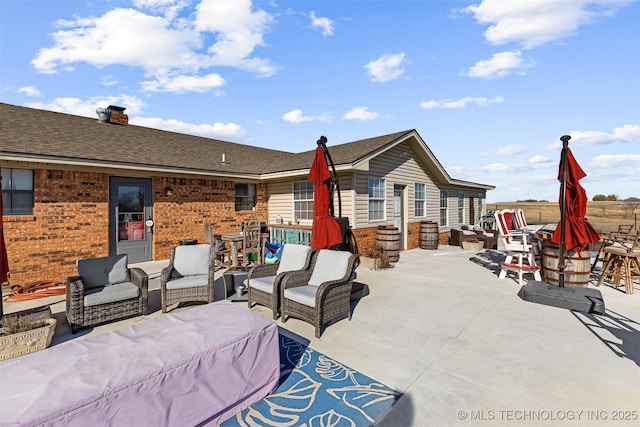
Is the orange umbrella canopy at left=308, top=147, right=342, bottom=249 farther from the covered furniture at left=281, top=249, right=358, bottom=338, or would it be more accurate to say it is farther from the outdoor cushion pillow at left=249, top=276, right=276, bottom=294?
the outdoor cushion pillow at left=249, top=276, right=276, bottom=294

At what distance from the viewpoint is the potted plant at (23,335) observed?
324 centimetres

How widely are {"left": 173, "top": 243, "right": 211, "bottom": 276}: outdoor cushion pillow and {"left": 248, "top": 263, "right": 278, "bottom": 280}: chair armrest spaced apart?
93 centimetres

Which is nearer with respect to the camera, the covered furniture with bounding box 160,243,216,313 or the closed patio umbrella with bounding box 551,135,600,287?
the covered furniture with bounding box 160,243,216,313

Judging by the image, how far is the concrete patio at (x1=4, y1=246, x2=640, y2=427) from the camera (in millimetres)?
2473

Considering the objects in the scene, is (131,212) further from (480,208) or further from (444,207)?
(480,208)

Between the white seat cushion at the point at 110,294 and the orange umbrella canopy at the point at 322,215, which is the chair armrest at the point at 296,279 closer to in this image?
the orange umbrella canopy at the point at 322,215

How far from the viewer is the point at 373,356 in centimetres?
333

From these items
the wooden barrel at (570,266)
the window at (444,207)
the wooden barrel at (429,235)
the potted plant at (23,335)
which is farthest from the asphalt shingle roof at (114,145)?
A: the window at (444,207)

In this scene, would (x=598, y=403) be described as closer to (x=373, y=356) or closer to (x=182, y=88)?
(x=373, y=356)

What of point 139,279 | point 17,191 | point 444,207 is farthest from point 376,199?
point 17,191

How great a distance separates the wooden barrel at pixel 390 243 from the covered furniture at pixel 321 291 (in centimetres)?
411

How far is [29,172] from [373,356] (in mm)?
8519

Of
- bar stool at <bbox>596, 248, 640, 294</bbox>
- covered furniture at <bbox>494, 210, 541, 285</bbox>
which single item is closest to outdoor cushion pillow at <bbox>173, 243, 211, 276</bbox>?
covered furniture at <bbox>494, 210, 541, 285</bbox>

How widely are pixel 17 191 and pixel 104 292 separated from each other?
471 centimetres
